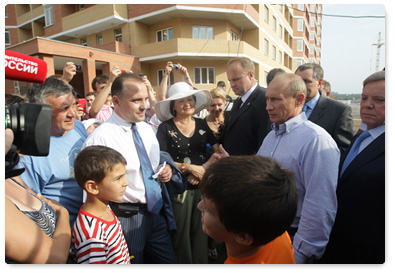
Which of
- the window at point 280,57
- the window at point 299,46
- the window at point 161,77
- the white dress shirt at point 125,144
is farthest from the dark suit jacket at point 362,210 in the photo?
the window at point 299,46

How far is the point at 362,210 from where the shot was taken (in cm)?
144

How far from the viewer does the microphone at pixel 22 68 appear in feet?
3.40

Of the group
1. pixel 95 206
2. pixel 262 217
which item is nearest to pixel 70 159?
pixel 95 206

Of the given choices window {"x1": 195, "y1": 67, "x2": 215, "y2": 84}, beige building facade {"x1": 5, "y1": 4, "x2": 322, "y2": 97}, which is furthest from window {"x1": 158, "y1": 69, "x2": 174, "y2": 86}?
window {"x1": 195, "y1": 67, "x2": 215, "y2": 84}

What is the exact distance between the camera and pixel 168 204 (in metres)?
2.09

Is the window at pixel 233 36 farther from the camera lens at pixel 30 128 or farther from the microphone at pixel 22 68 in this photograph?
the camera lens at pixel 30 128

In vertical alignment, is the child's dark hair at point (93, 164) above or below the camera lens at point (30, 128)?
below

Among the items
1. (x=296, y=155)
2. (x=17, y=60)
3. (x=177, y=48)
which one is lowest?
(x=296, y=155)

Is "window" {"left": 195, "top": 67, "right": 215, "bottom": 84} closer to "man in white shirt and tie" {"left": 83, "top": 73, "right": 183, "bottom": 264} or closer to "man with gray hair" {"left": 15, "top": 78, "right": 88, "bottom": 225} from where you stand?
"man in white shirt and tie" {"left": 83, "top": 73, "right": 183, "bottom": 264}

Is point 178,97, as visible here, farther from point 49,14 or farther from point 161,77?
point 49,14

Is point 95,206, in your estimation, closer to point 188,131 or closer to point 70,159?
point 70,159

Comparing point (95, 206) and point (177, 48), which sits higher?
point (177, 48)

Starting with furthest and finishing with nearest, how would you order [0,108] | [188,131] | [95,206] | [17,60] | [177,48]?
[177,48] < [188,131] < [95,206] < [17,60] < [0,108]

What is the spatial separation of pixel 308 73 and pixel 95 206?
276 centimetres
